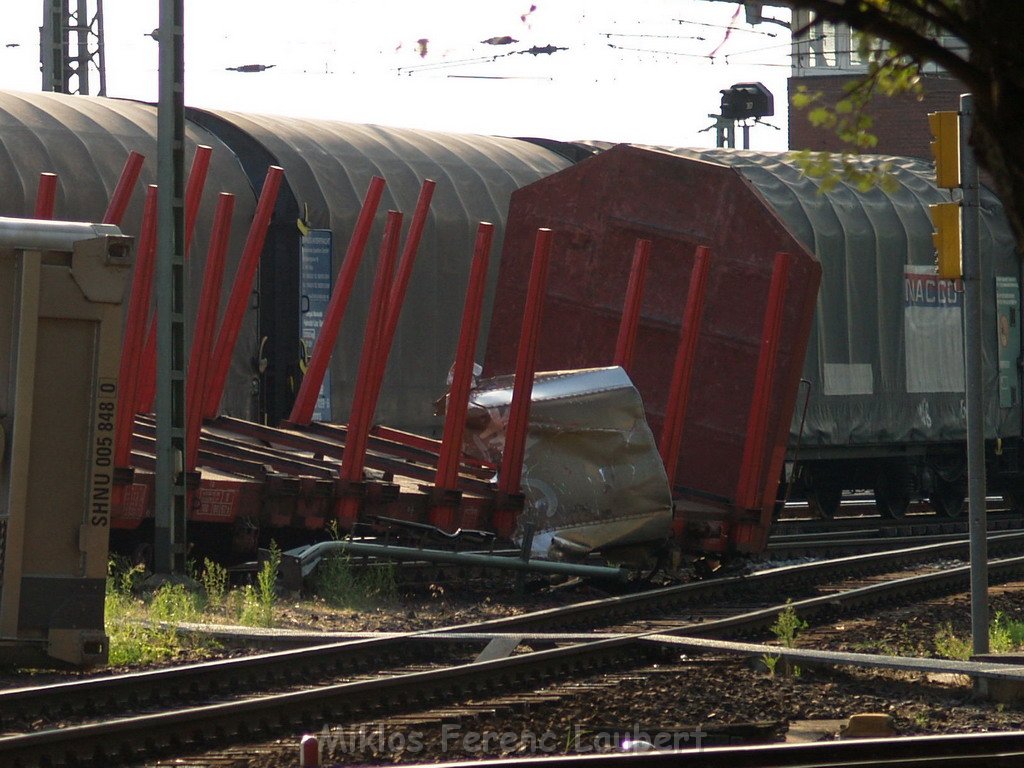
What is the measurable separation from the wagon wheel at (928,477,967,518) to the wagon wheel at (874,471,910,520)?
1.58 ft

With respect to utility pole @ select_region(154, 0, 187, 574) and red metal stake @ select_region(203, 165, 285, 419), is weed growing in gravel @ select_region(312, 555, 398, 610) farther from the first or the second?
red metal stake @ select_region(203, 165, 285, 419)

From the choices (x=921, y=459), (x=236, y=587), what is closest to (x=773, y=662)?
(x=236, y=587)

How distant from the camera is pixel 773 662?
28.3 ft

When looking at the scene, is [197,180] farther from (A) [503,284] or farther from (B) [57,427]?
(B) [57,427]

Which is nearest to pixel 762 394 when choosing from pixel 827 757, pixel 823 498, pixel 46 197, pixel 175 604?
pixel 175 604

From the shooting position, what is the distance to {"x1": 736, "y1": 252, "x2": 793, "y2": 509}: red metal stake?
1341 centimetres

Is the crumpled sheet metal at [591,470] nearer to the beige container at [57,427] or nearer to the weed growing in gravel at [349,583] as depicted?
the weed growing in gravel at [349,583]

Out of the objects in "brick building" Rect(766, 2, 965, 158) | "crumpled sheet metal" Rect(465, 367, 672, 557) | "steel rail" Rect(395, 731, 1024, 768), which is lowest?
"steel rail" Rect(395, 731, 1024, 768)

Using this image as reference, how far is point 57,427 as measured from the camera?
813cm

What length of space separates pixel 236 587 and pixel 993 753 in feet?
26.5

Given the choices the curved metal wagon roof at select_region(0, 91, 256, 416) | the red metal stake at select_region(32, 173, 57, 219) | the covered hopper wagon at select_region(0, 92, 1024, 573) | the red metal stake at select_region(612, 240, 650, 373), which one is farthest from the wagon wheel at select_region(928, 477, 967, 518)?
the red metal stake at select_region(32, 173, 57, 219)

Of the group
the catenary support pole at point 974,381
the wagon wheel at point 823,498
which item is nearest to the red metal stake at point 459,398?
the catenary support pole at point 974,381

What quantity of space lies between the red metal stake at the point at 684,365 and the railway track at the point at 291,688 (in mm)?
2677

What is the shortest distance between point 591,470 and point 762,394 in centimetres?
166
